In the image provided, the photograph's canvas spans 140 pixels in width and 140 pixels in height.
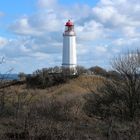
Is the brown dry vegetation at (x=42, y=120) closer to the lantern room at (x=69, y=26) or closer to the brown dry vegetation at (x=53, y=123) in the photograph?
the brown dry vegetation at (x=53, y=123)

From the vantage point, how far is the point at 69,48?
7088 centimetres

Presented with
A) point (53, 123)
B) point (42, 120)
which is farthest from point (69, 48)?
point (42, 120)


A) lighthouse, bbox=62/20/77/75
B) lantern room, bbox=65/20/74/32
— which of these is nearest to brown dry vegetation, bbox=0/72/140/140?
lighthouse, bbox=62/20/77/75

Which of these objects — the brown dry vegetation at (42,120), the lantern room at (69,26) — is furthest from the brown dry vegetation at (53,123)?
the lantern room at (69,26)

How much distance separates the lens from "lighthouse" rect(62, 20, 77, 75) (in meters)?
69.0

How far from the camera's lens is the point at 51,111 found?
2573cm

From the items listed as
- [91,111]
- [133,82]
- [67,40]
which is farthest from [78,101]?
[67,40]

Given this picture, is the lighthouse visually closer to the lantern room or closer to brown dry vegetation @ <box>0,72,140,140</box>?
the lantern room

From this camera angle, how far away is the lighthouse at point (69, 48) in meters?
69.0

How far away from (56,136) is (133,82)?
44.3ft

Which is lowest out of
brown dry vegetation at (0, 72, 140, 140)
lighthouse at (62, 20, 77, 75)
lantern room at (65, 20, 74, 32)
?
brown dry vegetation at (0, 72, 140, 140)

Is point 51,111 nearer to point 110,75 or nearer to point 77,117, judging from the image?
point 77,117

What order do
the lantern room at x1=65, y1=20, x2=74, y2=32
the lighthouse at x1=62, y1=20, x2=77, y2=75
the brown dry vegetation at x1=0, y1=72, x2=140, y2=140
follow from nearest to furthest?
the brown dry vegetation at x1=0, y1=72, x2=140, y2=140 → the lighthouse at x1=62, y1=20, x2=77, y2=75 → the lantern room at x1=65, y1=20, x2=74, y2=32

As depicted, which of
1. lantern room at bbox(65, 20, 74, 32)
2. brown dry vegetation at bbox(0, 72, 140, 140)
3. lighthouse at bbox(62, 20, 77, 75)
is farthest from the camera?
lantern room at bbox(65, 20, 74, 32)
